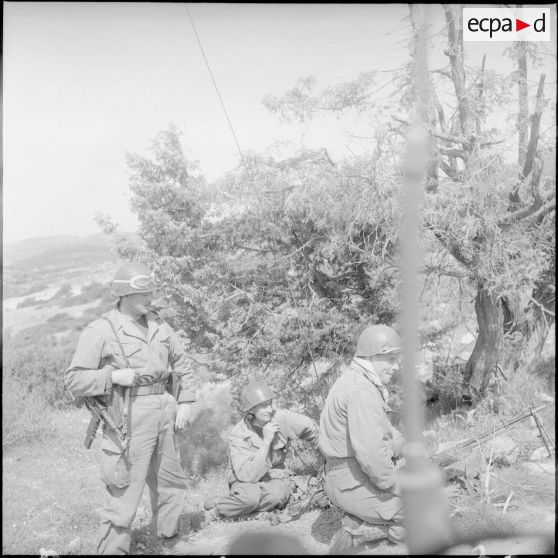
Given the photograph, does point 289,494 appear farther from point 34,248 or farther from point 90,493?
point 34,248

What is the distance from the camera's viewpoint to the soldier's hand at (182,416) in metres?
4.11

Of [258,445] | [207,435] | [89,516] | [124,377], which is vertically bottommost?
[207,435]

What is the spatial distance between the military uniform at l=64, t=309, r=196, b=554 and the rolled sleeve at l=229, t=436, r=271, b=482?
0.62 meters

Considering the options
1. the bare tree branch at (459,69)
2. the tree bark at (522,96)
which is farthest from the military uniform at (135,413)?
the tree bark at (522,96)

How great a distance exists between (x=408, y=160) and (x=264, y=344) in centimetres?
575

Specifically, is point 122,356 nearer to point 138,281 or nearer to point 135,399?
point 135,399

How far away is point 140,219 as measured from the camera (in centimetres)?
649

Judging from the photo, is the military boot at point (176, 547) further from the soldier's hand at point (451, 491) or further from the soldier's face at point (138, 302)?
the soldier's hand at point (451, 491)

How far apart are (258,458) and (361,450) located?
1389 mm

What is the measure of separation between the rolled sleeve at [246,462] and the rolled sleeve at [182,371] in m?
0.75

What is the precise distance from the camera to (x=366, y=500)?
12.2 ft

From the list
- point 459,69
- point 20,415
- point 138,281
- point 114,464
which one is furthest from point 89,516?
point 459,69

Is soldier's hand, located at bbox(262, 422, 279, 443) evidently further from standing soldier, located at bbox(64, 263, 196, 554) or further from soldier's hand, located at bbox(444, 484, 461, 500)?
soldier's hand, located at bbox(444, 484, 461, 500)

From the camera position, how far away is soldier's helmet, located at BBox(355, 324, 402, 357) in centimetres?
367
